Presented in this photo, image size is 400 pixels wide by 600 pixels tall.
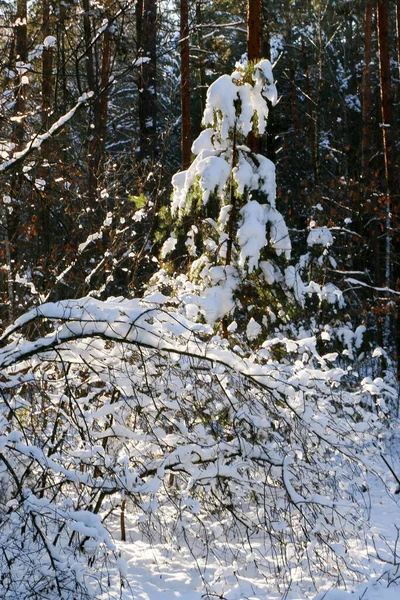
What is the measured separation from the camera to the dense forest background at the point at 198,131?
9617mm

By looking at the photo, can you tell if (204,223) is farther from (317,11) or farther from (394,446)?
(317,11)

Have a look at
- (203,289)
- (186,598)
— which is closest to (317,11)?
(203,289)

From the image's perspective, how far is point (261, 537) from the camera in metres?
6.14

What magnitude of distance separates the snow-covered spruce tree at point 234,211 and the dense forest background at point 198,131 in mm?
750

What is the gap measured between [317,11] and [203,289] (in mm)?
13630

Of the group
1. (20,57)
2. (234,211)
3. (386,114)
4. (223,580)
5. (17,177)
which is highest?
(386,114)

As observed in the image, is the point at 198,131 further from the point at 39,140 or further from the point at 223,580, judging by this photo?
the point at 223,580

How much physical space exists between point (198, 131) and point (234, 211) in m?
13.1

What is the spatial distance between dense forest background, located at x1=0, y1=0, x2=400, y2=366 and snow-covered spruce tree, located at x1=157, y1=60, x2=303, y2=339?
75 centimetres

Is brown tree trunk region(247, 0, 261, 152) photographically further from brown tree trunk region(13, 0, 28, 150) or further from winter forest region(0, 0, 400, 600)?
brown tree trunk region(13, 0, 28, 150)

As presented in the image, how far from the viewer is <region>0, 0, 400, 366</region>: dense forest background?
962 centimetres

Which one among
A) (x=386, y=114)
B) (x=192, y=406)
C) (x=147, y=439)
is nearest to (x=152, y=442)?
(x=147, y=439)

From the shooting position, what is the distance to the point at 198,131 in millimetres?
19500

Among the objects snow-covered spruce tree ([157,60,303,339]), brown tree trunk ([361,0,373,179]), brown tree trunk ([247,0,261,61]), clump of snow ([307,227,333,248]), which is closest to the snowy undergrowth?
snow-covered spruce tree ([157,60,303,339])
